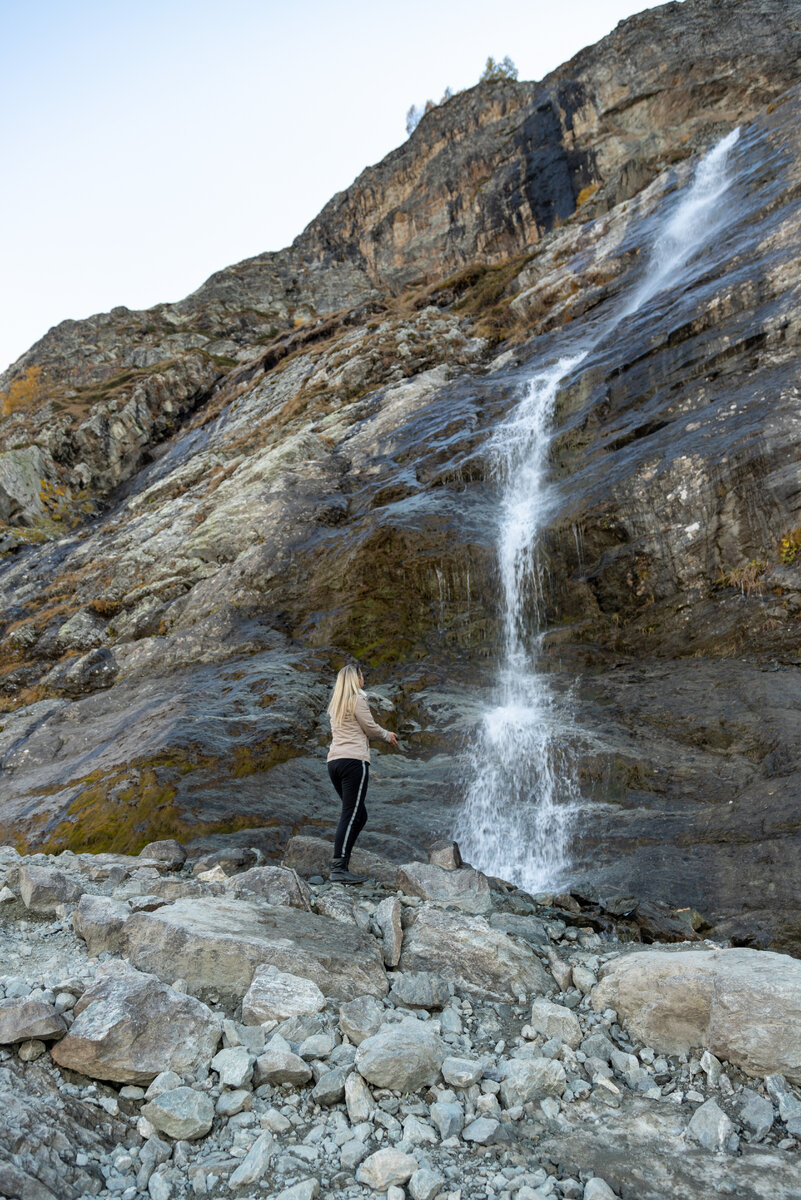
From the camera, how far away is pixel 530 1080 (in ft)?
11.8

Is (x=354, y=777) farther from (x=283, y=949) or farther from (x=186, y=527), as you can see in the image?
(x=186, y=527)

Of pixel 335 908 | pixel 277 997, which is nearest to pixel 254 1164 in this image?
pixel 277 997

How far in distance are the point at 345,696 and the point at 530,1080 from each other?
3.75 meters

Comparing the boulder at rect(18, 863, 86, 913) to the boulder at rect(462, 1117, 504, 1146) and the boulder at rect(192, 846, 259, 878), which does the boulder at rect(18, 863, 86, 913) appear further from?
the boulder at rect(462, 1117, 504, 1146)

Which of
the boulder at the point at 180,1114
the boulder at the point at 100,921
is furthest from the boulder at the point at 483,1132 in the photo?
the boulder at the point at 100,921

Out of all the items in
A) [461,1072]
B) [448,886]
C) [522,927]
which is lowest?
[522,927]

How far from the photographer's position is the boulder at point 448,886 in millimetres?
5973

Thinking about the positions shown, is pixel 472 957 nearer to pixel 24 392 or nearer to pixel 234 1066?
pixel 234 1066

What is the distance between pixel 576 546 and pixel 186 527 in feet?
43.4

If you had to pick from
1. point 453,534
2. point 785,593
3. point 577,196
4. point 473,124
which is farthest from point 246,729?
point 473,124

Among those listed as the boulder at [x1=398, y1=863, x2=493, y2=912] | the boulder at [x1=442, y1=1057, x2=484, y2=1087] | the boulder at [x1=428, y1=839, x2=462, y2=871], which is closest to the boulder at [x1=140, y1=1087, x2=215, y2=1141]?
the boulder at [x1=442, y1=1057, x2=484, y2=1087]

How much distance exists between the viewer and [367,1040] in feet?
12.1

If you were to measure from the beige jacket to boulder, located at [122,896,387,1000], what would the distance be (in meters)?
1.81

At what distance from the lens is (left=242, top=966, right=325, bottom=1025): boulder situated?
3.95 meters
